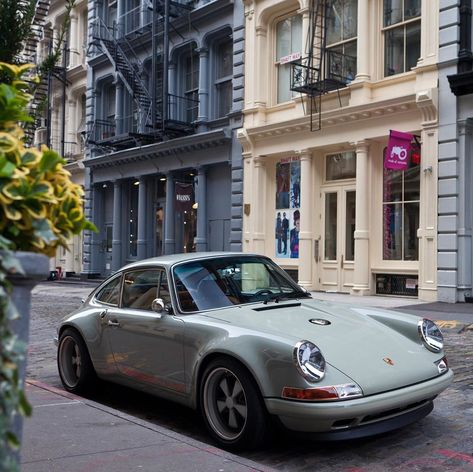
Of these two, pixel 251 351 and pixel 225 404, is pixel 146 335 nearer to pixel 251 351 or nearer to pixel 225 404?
pixel 225 404

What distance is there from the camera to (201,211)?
862 inches

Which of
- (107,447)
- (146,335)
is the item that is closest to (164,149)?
(146,335)

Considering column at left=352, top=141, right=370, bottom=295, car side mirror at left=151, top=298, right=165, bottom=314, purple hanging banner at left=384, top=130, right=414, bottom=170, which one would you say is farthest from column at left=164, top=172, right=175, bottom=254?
car side mirror at left=151, top=298, right=165, bottom=314

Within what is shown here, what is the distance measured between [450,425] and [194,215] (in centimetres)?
1801

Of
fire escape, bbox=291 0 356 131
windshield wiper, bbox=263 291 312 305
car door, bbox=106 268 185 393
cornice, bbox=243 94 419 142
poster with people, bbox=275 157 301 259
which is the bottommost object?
car door, bbox=106 268 185 393

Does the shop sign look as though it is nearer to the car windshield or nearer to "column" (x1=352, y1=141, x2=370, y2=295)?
"column" (x1=352, y1=141, x2=370, y2=295)

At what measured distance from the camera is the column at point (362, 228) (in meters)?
16.4

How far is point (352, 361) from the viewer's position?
15.1ft

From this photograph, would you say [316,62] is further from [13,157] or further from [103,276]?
[13,157]

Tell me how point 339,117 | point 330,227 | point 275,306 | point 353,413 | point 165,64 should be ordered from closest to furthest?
1. point 353,413
2. point 275,306
3. point 339,117
4. point 330,227
5. point 165,64

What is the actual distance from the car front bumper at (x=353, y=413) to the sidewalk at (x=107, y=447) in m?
0.45

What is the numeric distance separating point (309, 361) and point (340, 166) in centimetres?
1397

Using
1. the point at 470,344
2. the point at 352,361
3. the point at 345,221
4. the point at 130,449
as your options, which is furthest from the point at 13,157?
the point at 345,221

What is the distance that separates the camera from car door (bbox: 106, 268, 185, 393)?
542 cm
